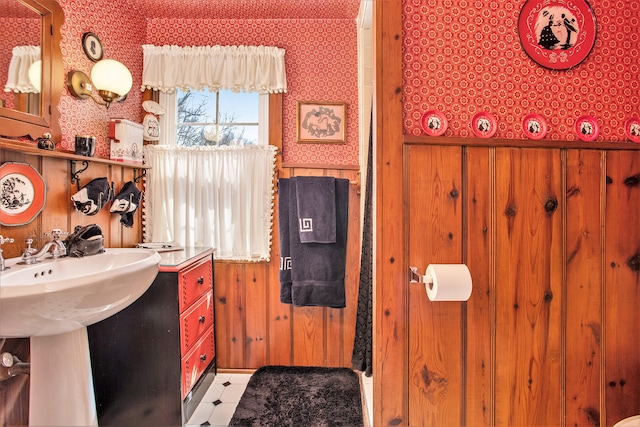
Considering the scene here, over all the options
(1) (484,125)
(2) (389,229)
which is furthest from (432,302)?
(1) (484,125)

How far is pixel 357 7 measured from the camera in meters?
2.12

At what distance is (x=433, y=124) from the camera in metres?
1.20

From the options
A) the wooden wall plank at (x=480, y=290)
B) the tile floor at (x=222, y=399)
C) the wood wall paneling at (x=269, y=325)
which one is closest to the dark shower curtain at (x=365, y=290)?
the tile floor at (x=222, y=399)

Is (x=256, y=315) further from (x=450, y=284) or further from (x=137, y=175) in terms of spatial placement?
(x=450, y=284)

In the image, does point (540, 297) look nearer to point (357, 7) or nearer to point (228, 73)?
point (357, 7)

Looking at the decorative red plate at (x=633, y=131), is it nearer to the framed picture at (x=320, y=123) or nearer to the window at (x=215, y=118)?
the framed picture at (x=320, y=123)

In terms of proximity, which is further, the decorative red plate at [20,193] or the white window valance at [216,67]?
the white window valance at [216,67]

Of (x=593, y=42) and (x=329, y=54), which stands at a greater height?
(x=329, y=54)

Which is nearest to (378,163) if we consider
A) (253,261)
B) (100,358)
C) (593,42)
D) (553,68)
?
(553,68)

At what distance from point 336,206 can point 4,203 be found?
1.63 m

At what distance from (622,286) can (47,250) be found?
230 centimetres

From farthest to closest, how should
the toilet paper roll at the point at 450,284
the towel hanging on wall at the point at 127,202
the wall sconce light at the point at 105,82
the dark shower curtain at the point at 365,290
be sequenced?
the towel hanging on wall at the point at 127,202, the wall sconce light at the point at 105,82, the dark shower curtain at the point at 365,290, the toilet paper roll at the point at 450,284

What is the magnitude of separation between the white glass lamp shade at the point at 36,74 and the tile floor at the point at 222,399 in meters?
1.86

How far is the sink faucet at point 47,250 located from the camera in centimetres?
131
